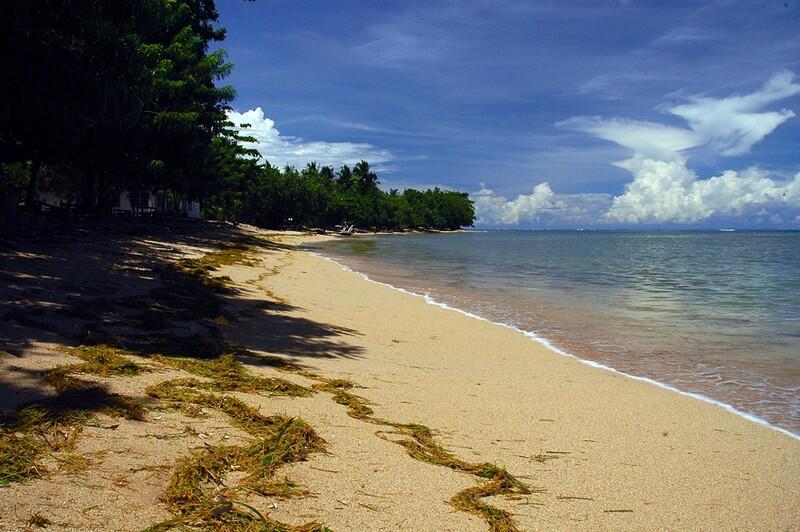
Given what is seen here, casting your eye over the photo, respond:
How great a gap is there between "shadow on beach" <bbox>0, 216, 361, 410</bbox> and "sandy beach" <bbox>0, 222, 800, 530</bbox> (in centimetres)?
8

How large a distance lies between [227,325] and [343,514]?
5645mm

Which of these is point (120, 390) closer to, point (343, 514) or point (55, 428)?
point (55, 428)

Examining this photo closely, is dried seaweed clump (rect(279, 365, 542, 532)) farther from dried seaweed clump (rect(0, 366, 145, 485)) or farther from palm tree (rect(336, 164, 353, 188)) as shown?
palm tree (rect(336, 164, 353, 188))

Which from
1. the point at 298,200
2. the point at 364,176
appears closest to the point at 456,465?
the point at 298,200

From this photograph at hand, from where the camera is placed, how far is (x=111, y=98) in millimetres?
10469

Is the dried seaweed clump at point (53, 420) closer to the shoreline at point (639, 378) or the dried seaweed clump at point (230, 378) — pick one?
the dried seaweed clump at point (230, 378)

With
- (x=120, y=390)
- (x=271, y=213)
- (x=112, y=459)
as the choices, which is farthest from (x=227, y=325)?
(x=271, y=213)

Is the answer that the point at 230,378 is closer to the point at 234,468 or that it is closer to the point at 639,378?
the point at 234,468

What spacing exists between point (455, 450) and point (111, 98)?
971cm

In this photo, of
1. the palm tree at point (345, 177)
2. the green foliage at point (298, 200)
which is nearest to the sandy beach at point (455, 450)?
the green foliage at point (298, 200)

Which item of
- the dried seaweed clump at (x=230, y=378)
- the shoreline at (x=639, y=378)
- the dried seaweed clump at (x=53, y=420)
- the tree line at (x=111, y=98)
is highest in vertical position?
the tree line at (x=111, y=98)

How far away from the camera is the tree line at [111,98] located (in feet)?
30.8

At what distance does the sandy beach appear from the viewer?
296 centimetres

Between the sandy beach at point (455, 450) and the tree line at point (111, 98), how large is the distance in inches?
224
